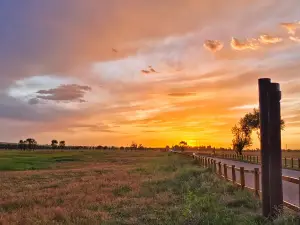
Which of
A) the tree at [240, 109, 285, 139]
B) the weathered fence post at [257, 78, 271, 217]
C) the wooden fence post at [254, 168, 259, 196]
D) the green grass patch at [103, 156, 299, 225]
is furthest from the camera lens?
the tree at [240, 109, 285, 139]

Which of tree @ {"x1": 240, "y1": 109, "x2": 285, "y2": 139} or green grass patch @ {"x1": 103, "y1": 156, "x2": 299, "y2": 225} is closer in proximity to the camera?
green grass patch @ {"x1": 103, "y1": 156, "x2": 299, "y2": 225}

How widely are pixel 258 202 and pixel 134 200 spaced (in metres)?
5.64

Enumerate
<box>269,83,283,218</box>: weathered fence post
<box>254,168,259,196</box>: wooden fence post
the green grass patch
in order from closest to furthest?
the green grass patch, <box>269,83,283,218</box>: weathered fence post, <box>254,168,259,196</box>: wooden fence post

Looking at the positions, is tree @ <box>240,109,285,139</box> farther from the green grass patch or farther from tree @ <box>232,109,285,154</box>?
the green grass patch

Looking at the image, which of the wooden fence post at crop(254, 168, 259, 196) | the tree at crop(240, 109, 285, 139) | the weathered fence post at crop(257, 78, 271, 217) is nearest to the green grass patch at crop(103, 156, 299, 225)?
the wooden fence post at crop(254, 168, 259, 196)

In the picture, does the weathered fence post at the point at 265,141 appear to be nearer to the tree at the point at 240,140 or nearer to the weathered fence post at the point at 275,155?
the weathered fence post at the point at 275,155

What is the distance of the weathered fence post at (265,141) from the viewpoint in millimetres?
11680

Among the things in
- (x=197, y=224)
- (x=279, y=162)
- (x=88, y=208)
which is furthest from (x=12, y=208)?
(x=279, y=162)

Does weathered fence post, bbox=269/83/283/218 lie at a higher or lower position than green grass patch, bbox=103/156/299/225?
higher

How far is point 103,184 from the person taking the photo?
85.2ft

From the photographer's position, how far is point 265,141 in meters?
11.8

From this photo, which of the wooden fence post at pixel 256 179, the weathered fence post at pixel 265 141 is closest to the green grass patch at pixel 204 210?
the wooden fence post at pixel 256 179

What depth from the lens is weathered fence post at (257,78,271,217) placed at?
11680mm

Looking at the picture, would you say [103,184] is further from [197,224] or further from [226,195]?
[197,224]
